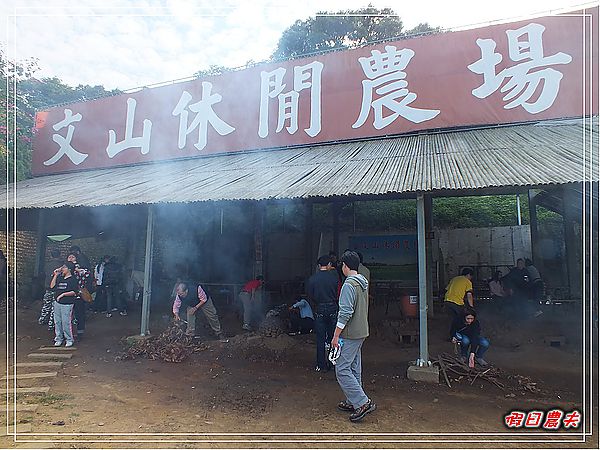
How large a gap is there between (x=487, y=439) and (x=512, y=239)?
10.2 m

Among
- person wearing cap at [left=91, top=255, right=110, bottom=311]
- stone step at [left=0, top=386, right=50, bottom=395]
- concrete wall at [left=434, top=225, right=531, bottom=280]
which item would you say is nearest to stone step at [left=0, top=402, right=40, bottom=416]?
stone step at [left=0, top=386, right=50, bottom=395]

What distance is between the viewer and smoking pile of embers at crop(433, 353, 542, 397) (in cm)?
502

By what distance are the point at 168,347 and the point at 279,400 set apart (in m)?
2.64

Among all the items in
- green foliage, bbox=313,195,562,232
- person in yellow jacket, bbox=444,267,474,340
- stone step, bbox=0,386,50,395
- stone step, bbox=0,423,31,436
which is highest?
green foliage, bbox=313,195,562,232

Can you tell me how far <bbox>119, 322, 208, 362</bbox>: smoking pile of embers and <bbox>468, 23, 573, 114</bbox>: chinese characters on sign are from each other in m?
6.44

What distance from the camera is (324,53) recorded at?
8.35 metres

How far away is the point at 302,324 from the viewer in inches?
298

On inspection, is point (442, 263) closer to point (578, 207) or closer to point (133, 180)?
point (578, 207)

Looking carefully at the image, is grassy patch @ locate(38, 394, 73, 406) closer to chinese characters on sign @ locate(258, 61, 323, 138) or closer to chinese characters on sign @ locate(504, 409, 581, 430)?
chinese characters on sign @ locate(504, 409, 581, 430)

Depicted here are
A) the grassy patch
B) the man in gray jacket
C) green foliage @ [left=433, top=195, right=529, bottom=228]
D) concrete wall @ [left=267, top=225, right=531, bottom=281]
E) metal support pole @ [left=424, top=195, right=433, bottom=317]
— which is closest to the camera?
the man in gray jacket

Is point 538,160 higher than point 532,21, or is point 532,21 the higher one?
point 532,21

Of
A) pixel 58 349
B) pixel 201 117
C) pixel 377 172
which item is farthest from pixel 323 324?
pixel 201 117

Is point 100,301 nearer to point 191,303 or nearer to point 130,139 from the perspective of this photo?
point 130,139

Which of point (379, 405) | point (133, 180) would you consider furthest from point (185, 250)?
point (379, 405)
